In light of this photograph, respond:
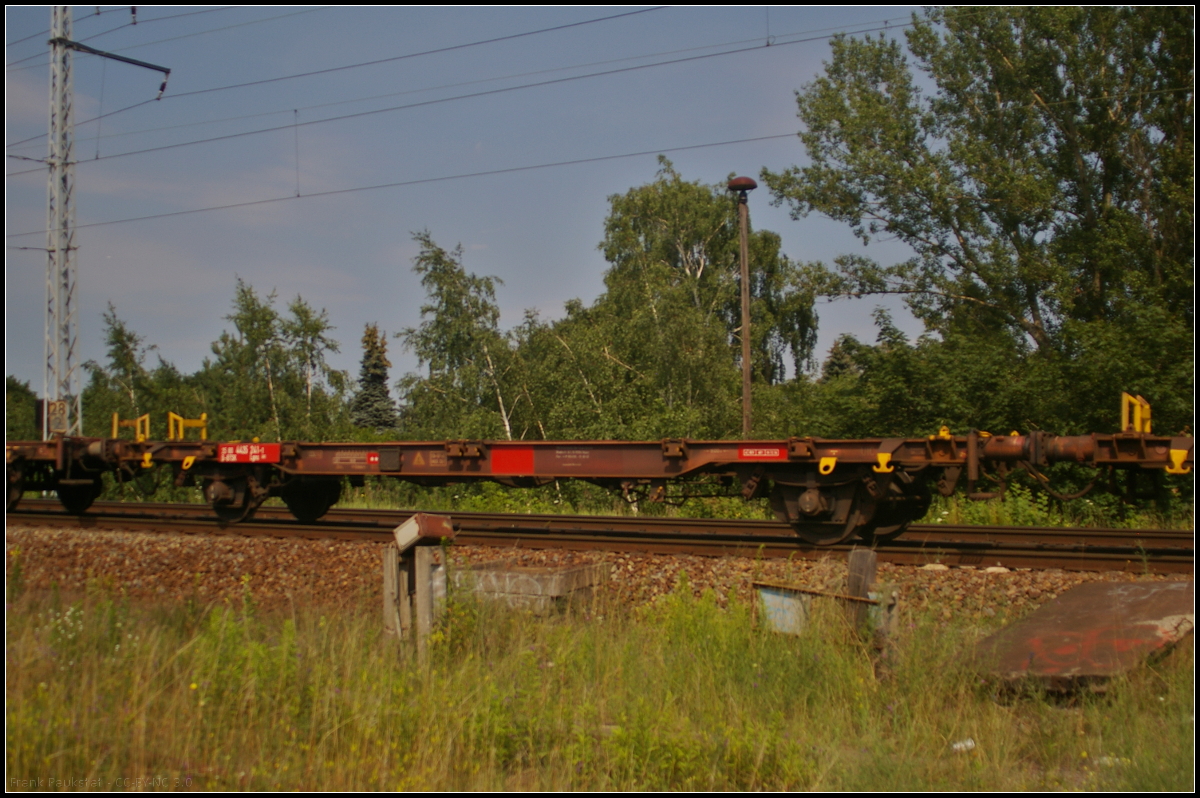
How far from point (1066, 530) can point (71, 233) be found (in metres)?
19.6

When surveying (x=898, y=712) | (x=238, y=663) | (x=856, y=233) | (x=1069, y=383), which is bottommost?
(x=898, y=712)

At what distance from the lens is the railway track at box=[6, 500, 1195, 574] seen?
850cm

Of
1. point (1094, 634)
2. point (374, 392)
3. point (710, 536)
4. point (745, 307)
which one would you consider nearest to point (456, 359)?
point (745, 307)

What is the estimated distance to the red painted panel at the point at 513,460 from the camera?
10.7 meters

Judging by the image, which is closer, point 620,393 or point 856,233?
point 620,393

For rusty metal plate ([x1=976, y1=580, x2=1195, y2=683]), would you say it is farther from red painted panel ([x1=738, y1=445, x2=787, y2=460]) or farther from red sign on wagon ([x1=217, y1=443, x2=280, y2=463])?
red sign on wagon ([x1=217, y1=443, x2=280, y2=463])

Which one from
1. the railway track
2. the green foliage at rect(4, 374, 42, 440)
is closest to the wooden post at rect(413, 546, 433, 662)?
the railway track

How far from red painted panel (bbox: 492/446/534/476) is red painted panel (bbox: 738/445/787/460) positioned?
260 centimetres

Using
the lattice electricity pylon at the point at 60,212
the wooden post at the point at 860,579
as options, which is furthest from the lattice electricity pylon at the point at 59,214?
the wooden post at the point at 860,579

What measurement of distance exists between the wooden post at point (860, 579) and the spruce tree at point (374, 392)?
112 feet

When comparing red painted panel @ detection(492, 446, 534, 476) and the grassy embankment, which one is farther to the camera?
the grassy embankment

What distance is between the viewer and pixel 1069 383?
51.3ft

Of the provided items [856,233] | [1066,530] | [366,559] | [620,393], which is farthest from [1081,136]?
[366,559]

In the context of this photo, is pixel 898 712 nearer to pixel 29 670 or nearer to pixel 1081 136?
pixel 29 670
